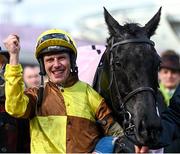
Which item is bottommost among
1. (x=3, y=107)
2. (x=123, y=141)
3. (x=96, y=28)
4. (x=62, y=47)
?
(x=123, y=141)

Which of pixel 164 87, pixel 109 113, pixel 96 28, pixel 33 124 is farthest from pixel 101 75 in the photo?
pixel 96 28

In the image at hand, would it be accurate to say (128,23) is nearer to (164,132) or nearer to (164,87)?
(164,132)

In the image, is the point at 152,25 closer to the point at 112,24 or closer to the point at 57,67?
the point at 112,24

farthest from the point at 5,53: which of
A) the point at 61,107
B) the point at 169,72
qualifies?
the point at 169,72

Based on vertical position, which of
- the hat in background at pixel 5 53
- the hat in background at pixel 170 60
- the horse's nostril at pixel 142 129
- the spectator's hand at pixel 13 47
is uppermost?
the hat in background at pixel 170 60

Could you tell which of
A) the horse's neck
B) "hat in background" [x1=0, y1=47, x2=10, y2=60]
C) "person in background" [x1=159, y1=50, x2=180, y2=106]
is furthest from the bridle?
"person in background" [x1=159, y1=50, x2=180, y2=106]

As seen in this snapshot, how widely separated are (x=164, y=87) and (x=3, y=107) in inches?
161

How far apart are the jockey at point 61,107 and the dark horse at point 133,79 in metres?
0.14

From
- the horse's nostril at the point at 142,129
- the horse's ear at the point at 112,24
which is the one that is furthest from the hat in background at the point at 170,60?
the horse's nostril at the point at 142,129

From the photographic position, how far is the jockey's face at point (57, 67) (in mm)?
4324

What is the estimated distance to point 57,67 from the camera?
4305mm

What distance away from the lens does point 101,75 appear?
4570 mm

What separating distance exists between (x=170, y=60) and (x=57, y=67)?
3.83 m

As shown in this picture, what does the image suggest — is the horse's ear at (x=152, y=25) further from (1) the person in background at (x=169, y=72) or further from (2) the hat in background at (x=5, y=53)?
(1) the person in background at (x=169, y=72)
